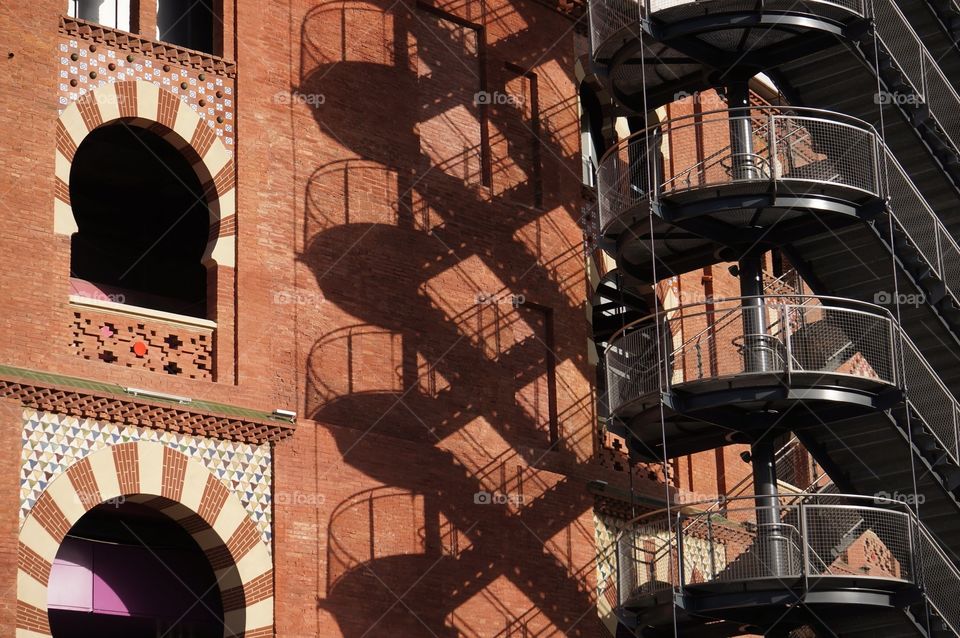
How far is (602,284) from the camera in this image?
1197 inches

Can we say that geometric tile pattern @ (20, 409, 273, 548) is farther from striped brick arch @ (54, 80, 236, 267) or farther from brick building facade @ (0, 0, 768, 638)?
striped brick arch @ (54, 80, 236, 267)

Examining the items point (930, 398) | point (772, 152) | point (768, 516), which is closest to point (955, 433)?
point (930, 398)

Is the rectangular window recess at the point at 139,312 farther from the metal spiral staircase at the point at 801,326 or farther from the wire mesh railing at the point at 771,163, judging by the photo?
the wire mesh railing at the point at 771,163

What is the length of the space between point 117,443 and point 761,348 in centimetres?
853

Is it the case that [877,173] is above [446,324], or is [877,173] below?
above

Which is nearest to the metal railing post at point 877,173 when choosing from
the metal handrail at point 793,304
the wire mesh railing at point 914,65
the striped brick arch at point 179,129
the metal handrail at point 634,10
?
the wire mesh railing at point 914,65

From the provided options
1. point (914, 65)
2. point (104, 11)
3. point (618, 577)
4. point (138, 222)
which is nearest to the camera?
point (618, 577)

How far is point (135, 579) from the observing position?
25.0m

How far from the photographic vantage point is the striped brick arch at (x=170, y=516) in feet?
72.8

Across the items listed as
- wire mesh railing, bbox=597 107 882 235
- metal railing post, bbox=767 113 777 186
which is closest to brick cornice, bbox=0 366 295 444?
wire mesh railing, bbox=597 107 882 235

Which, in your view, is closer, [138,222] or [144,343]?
[144,343]

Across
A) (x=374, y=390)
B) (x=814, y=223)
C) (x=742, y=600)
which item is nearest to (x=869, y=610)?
(x=742, y=600)

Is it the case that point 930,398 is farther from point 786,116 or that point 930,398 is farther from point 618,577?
point 618,577

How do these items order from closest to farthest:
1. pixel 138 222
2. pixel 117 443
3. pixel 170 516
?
pixel 117 443
pixel 170 516
pixel 138 222
